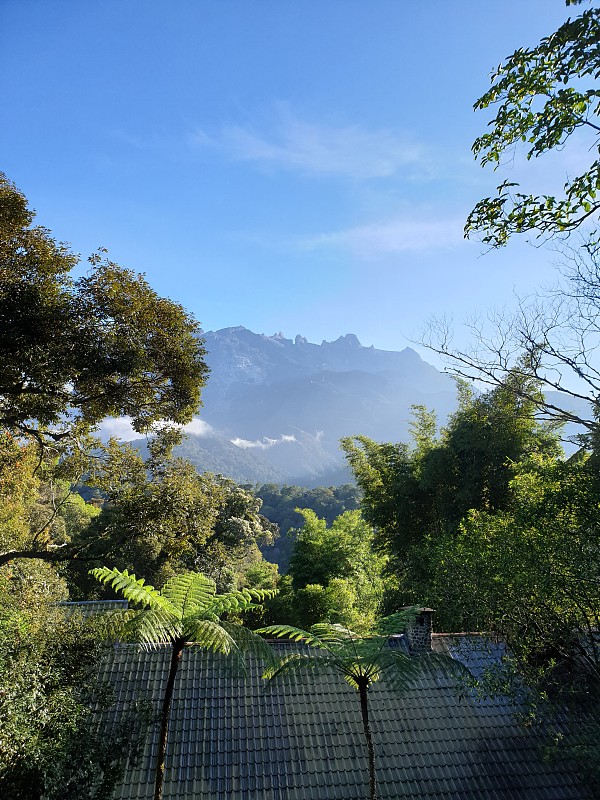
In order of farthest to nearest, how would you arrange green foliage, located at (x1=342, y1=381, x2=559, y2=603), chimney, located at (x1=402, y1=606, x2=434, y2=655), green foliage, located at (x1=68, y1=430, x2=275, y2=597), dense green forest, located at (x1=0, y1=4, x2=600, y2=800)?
green foliage, located at (x1=342, y1=381, x2=559, y2=603), chimney, located at (x1=402, y1=606, x2=434, y2=655), green foliage, located at (x1=68, y1=430, x2=275, y2=597), dense green forest, located at (x1=0, y1=4, x2=600, y2=800)

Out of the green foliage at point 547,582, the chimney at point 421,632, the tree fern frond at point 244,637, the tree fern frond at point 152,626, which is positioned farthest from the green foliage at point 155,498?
the green foliage at point 547,582

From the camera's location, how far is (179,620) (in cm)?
661

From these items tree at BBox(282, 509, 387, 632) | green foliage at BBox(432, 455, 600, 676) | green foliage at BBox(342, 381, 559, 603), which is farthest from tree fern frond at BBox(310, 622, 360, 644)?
tree at BBox(282, 509, 387, 632)

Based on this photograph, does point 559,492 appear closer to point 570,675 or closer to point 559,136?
point 570,675

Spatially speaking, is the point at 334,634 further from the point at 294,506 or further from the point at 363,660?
the point at 294,506

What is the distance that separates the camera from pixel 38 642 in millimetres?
6914

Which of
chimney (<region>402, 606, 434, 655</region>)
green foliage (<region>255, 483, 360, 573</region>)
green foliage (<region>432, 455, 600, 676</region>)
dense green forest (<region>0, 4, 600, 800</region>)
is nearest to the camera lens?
dense green forest (<region>0, 4, 600, 800</region>)

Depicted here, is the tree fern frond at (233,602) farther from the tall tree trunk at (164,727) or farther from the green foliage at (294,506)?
the green foliage at (294,506)

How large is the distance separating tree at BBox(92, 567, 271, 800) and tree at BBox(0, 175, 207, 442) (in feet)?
10.4

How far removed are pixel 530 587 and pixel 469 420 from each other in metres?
9.71

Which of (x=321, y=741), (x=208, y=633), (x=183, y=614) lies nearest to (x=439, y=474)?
(x=321, y=741)

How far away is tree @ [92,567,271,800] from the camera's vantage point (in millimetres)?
6336

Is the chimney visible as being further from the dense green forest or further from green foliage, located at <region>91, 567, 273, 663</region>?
green foliage, located at <region>91, 567, 273, 663</region>

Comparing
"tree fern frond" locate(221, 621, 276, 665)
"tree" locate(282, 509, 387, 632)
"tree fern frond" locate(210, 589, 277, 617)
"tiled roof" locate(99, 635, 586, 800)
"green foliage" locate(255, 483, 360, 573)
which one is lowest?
"green foliage" locate(255, 483, 360, 573)
